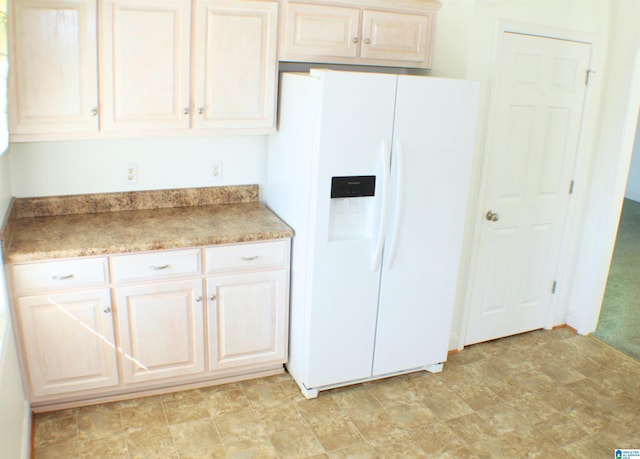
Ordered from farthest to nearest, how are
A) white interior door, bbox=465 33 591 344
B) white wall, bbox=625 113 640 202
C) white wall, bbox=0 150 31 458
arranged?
1. white wall, bbox=625 113 640 202
2. white interior door, bbox=465 33 591 344
3. white wall, bbox=0 150 31 458

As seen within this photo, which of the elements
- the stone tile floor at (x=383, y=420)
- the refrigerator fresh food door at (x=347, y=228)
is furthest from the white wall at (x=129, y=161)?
the stone tile floor at (x=383, y=420)

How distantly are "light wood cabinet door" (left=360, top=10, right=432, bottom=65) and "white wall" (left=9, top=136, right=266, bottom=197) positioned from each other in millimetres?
807

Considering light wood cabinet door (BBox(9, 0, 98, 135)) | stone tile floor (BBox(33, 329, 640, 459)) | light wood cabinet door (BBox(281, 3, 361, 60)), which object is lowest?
stone tile floor (BBox(33, 329, 640, 459))

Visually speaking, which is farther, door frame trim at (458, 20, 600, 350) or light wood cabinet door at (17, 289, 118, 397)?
door frame trim at (458, 20, 600, 350)

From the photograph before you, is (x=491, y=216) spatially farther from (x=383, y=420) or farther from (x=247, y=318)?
(x=247, y=318)

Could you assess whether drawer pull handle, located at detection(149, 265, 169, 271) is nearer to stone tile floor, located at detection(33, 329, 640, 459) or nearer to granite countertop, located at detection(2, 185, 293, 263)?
granite countertop, located at detection(2, 185, 293, 263)

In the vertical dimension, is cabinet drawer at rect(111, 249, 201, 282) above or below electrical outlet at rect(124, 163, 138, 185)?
below

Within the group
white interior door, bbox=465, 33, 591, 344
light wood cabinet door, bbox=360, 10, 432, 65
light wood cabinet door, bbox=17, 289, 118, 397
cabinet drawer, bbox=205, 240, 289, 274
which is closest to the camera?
light wood cabinet door, bbox=17, 289, 118, 397

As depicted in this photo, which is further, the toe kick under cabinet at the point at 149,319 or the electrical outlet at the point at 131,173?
the electrical outlet at the point at 131,173

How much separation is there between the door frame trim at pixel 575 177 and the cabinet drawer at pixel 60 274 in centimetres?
206

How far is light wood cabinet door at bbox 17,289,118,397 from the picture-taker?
2551mm

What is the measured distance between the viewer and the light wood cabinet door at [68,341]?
8.37 feet

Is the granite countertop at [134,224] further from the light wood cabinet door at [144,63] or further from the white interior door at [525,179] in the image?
the white interior door at [525,179]

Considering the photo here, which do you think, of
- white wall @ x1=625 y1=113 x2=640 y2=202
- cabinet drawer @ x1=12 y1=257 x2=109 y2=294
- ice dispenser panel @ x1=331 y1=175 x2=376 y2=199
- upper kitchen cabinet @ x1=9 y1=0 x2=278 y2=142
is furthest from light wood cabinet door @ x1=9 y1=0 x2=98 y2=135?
white wall @ x1=625 y1=113 x2=640 y2=202
